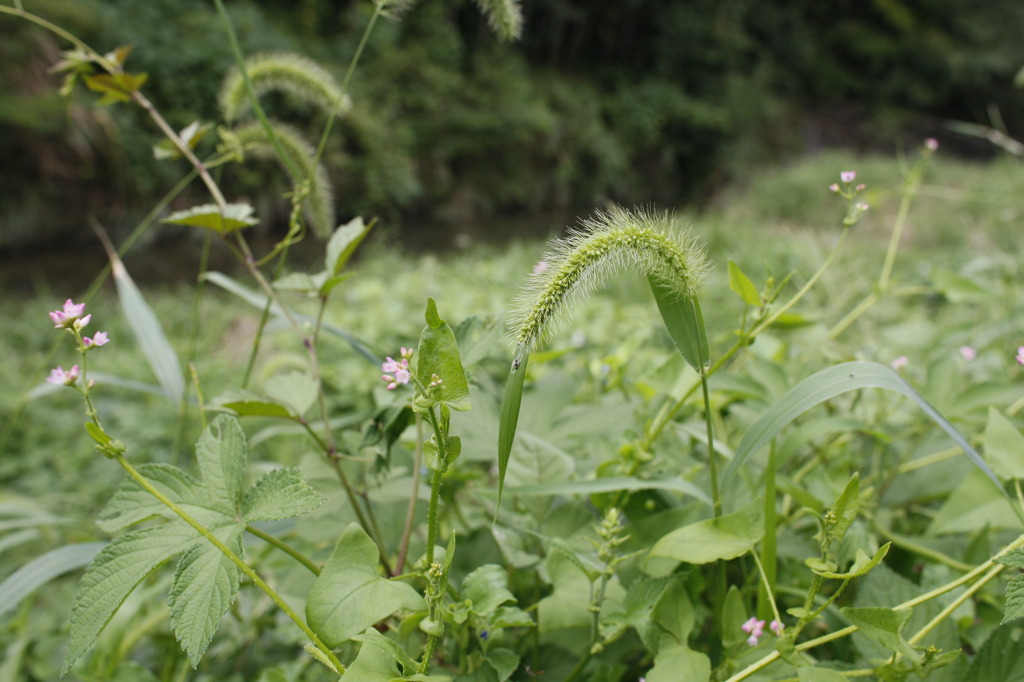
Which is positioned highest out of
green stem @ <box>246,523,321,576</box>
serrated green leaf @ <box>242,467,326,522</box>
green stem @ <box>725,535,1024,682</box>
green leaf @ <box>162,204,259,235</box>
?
green leaf @ <box>162,204,259,235</box>

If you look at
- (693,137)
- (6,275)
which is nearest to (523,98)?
(693,137)

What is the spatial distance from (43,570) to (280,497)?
17.3 inches

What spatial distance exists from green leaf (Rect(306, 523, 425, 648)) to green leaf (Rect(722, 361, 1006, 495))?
10.8 inches

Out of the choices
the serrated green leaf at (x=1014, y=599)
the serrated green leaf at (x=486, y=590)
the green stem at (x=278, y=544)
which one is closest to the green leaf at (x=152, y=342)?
the green stem at (x=278, y=544)

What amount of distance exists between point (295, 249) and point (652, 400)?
791cm

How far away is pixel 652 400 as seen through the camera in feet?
2.66

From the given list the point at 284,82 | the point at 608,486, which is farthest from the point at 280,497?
the point at 284,82

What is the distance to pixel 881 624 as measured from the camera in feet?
1.43

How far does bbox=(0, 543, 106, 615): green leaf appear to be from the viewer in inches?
27.2

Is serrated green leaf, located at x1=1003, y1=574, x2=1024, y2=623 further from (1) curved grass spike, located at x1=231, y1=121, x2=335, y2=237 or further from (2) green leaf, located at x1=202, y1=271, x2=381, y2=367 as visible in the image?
(1) curved grass spike, located at x1=231, y1=121, x2=335, y2=237

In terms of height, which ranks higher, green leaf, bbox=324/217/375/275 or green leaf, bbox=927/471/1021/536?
green leaf, bbox=324/217/375/275

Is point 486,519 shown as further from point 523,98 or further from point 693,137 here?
point 693,137

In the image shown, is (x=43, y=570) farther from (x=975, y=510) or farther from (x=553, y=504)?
(x=975, y=510)

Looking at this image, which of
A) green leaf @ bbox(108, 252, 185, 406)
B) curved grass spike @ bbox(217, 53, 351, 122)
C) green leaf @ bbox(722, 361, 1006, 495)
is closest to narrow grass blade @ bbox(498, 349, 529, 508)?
green leaf @ bbox(722, 361, 1006, 495)
